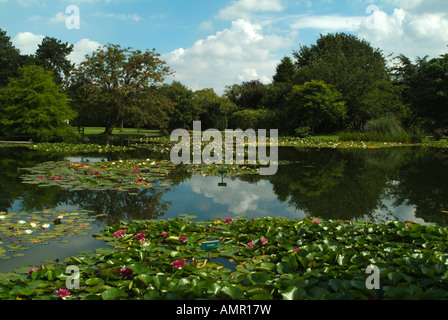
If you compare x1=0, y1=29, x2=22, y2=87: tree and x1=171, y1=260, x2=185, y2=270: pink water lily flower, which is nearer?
x1=171, y1=260, x2=185, y2=270: pink water lily flower

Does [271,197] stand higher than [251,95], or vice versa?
[251,95]

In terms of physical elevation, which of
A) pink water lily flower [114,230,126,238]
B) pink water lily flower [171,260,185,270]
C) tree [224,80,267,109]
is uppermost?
tree [224,80,267,109]

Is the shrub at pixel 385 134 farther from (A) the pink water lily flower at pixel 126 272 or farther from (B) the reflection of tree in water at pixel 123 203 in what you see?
(A) the pink water lily flower at pixel 126 272

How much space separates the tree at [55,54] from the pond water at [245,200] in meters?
38.6

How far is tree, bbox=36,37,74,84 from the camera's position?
41688mm

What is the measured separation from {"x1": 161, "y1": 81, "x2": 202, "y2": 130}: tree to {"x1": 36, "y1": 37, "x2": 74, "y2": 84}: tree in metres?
19.5

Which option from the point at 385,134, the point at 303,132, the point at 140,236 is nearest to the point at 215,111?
the point at 303,132

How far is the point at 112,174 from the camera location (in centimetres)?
778

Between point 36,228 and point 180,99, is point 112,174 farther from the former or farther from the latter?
point 180,99

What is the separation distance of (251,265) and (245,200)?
285cm

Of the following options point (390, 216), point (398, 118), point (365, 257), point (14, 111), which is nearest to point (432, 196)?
point (390, 216)

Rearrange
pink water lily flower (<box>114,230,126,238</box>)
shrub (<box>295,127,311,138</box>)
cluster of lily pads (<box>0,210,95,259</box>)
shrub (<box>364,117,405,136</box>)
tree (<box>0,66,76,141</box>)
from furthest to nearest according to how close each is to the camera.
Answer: shrub (<box>295,127,311,138</box>) < shrub (<box>364,117,405,136</box>) < tree (<box>0,66,76,141</box>) < pink water lily flower (<box>114,230,126,238</box>) < cluster of lily pads (<box>0,210,95,259</box>)

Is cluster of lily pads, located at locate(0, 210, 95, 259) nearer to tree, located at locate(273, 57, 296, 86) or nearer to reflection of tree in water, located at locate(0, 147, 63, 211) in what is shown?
reflection of tree in water, located at locate(0, 147, 63, 211)

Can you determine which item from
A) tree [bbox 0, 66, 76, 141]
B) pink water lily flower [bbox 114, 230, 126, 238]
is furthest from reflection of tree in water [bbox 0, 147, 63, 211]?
tree [bbox 0, 66, 76, 141]
